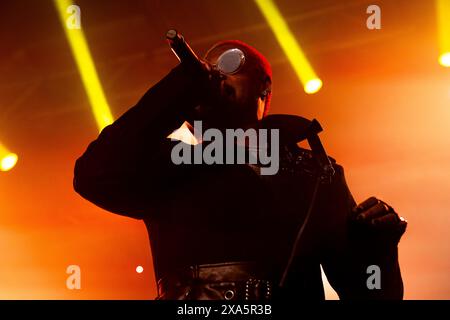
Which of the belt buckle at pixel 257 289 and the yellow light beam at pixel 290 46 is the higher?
the yellow light beam at pixel 290 46

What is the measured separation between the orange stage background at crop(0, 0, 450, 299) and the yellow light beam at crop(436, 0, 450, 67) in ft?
0.20

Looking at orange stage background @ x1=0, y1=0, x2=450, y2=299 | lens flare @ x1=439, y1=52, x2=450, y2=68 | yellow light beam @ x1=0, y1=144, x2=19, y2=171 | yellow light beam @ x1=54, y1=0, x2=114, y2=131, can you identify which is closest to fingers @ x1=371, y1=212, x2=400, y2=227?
orange stage background @ x1=0, y1=0, x2=450, y2=299

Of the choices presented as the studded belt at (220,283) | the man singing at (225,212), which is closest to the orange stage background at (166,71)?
the man singing at (225,212)

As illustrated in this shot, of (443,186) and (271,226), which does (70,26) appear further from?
(443,186)

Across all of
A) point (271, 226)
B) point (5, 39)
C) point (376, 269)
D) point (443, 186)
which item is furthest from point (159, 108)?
point (443, 186)

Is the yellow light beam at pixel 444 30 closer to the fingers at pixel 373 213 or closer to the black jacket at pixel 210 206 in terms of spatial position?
A: the black jacket at pixel 210 206

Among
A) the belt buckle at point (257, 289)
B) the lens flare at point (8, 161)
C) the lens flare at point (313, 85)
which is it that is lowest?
the belt buckle at point (257, 289)

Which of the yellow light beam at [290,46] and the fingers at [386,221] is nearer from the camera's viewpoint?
the fingers at [386,221]

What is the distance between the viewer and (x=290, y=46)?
12.7ft

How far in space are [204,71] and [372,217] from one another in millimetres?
526

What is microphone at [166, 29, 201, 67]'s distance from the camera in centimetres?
97

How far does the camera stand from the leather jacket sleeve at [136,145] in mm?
1107

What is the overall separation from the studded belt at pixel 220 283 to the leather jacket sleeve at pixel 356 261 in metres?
0.28

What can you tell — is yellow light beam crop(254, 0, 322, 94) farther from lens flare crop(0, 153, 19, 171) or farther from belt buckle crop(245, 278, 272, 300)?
belt buckle crop(245, 278, 272, 300)
